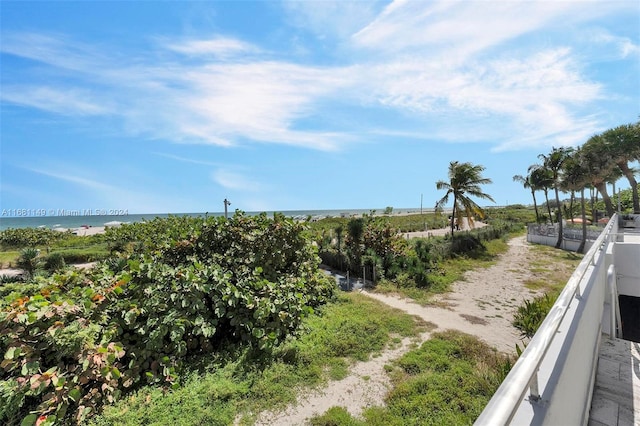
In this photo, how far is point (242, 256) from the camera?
21.5 ft

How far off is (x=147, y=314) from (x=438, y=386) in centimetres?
513

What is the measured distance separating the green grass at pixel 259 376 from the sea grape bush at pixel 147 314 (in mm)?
308

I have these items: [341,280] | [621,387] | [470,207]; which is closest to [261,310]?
[621,387]

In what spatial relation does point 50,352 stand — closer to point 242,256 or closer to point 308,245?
point 242,256

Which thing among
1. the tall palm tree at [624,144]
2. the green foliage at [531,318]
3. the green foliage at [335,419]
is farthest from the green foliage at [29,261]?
the tall palm tree at [624,144]

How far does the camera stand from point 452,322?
7.83m

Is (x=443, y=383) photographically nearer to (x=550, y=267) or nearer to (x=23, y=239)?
(x=550, y=267)

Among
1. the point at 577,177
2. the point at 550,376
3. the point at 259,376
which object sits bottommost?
the point at 259,376

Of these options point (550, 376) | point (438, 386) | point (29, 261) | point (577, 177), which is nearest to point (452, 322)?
point (438, 386)

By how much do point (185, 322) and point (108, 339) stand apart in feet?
3.48

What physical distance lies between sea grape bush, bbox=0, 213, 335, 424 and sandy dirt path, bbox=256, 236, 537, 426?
146 centimetres

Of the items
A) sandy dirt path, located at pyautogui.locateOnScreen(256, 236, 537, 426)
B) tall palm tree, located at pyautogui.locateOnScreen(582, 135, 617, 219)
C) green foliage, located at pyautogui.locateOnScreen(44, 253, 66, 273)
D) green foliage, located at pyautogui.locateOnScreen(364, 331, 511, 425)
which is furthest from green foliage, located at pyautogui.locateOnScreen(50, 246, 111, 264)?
tall palm tree, located at pyautogui.locateOnScreen(582, 135, 617, 219)

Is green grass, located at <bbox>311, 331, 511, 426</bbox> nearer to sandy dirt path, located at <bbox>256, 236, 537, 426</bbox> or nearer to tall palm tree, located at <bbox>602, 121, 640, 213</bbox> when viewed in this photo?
sandy dirt path, located at <bbox>256, 236, 537, 426</bbox>

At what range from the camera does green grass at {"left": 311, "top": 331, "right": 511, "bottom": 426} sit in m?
4.12
